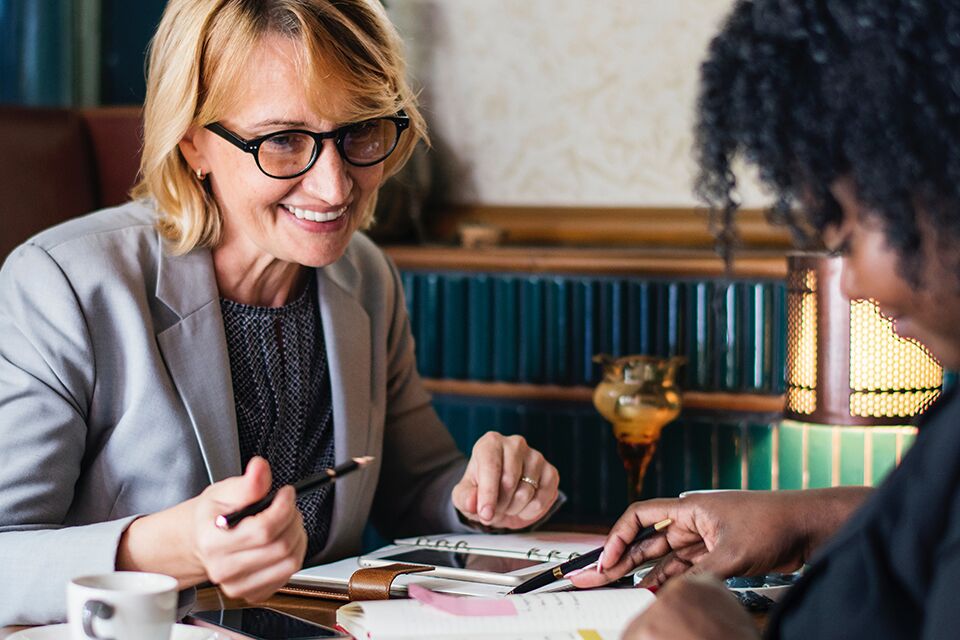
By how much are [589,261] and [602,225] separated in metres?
0.25

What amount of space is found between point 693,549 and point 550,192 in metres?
1.43

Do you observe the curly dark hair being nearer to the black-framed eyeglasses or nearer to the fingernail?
the fingernail

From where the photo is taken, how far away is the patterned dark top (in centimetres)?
173

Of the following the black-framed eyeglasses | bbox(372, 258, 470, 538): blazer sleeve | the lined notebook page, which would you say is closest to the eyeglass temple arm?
the black-framed eyeglasses

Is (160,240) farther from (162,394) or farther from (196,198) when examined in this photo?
(162,394)

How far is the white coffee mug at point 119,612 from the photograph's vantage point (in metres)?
0.99

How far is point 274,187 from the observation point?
1616 millimetres

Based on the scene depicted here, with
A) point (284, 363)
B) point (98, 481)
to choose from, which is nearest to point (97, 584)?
point (98, 481)

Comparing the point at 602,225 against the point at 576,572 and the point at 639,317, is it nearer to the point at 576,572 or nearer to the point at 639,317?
the point at 639,317

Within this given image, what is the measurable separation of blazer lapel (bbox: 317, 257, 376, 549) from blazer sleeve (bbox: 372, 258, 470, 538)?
92 mm

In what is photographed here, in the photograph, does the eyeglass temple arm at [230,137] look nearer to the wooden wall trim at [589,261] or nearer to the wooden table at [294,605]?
the wooden table at [294,605]

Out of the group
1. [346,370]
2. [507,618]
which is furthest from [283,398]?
[507,618]

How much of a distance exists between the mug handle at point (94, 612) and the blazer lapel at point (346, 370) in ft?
2.41

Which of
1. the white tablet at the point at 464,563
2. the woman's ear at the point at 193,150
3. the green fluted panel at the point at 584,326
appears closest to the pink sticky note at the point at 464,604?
the white tablet at the point at 464,563
